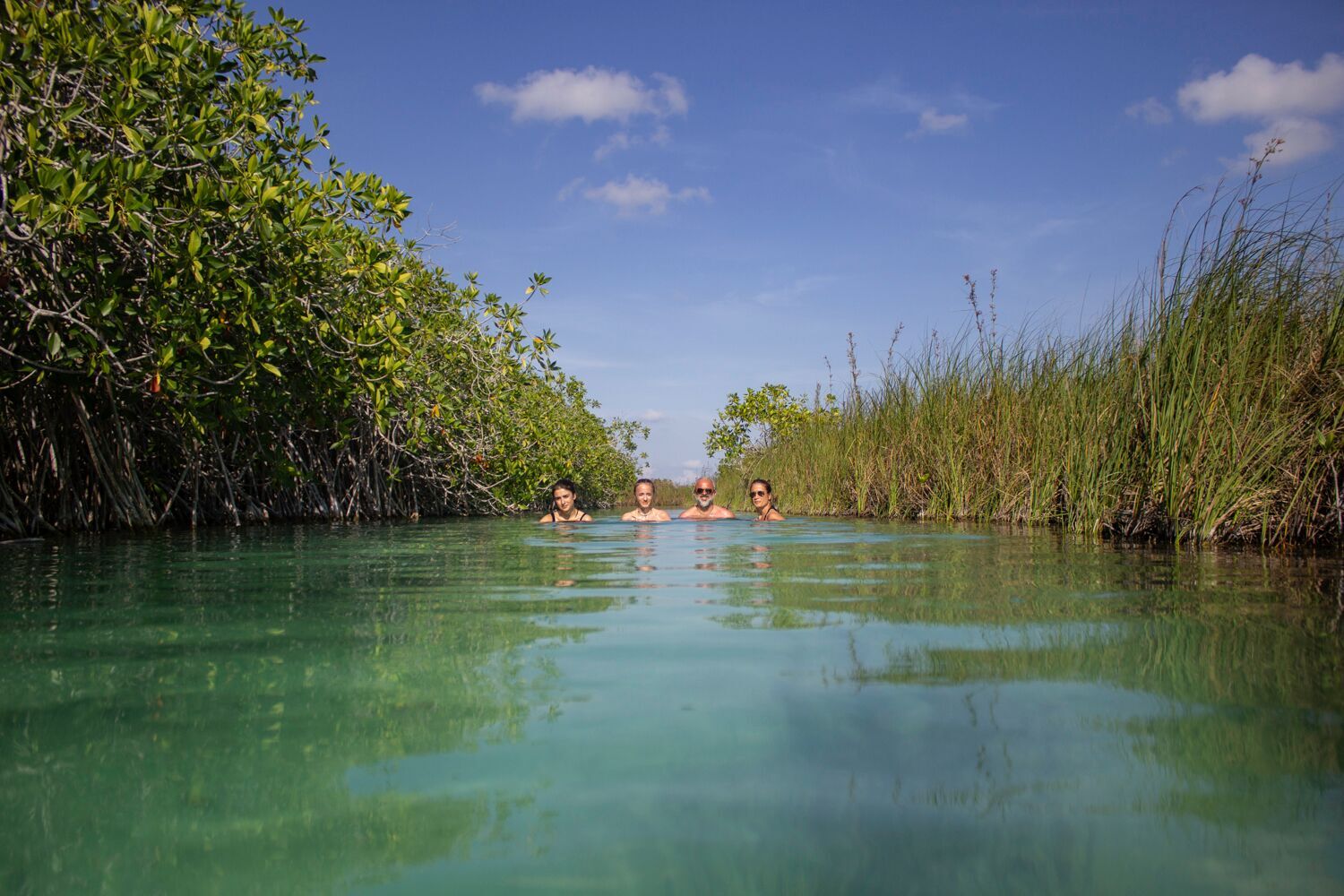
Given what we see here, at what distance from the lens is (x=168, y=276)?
6688mm

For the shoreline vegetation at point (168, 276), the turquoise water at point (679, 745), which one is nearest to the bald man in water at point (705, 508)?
the shoreline vegetation at point (168, 276)

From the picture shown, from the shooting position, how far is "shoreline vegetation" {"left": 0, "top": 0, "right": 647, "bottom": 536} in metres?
5.92

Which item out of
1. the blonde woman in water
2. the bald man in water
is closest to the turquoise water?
the blonde woman in water

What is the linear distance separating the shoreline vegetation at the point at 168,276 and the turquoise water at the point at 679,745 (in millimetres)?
3775

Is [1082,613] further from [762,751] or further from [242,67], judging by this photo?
Answer: [242,67]

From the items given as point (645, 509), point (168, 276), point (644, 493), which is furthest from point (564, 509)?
point (168, 276)

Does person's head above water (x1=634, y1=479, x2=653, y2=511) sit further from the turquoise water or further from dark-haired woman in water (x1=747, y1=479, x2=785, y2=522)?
the turquoise water

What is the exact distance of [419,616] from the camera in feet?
10.8

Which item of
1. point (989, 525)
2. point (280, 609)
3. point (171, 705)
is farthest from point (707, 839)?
point (989, 525)

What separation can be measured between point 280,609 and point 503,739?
6.95ft

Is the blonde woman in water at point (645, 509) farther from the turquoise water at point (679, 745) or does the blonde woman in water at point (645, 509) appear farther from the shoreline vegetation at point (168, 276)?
the turquoise water at point (679, 745)

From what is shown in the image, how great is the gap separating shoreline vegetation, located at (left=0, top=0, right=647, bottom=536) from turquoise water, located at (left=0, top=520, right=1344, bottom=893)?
378 cm

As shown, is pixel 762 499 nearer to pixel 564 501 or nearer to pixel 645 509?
pixel 645 509

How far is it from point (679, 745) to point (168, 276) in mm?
6695
